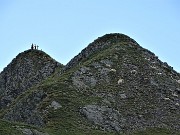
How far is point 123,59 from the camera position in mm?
72000

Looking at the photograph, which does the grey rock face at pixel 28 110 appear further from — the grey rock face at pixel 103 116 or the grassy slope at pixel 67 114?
the grey rock face at pixel 103 116

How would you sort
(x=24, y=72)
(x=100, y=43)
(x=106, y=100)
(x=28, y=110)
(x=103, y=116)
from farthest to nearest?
(x=24, y=72) < (x=100, y=43) < (x=106, y=100) < (x=28, y=110) < (x=103, y=116)

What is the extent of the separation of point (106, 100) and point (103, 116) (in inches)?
214

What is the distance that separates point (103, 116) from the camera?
Answer: 173 ft

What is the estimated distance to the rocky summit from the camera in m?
49.4

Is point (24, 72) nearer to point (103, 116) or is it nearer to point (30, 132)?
point (103, 116)

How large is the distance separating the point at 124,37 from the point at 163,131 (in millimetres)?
38290

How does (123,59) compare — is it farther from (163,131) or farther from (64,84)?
(163,131)

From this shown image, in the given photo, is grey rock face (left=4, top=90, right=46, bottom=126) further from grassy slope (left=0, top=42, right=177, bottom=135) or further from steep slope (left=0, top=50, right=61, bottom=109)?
steep slope (left=0, top=50, right=61, bottom=109)

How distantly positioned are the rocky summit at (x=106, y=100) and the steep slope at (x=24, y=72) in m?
12.3

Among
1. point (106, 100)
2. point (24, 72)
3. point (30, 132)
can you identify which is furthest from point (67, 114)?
point (24, 72)

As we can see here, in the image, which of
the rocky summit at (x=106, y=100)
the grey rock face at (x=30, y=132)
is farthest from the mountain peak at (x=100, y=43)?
the grey rock face at (x=30, y=132)

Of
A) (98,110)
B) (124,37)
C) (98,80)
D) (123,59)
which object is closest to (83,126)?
(98,110)

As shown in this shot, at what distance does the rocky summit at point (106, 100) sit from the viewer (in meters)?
49.4
